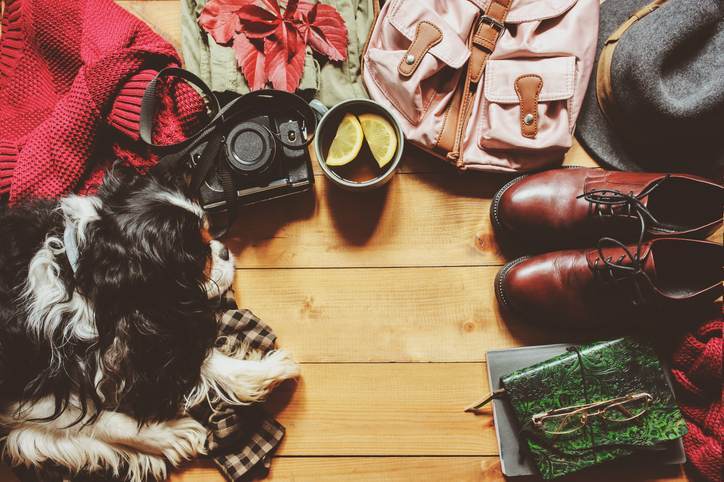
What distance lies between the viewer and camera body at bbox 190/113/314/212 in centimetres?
101

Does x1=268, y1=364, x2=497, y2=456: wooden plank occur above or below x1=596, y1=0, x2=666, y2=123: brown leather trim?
below

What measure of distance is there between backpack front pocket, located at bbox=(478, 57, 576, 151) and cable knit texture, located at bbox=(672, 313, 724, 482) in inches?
17.7

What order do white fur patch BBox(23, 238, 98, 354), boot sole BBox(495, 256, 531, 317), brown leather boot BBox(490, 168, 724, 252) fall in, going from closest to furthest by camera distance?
1. white fur patch BBox(23, 238, 98, 354)
2. brown leather boot BBox(490, 168, 724, 252)
3. boot sole BBox(495, 256, 531, 317)

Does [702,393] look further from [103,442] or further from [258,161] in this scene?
[103,442]

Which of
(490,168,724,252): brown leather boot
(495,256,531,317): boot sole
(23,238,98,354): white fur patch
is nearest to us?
(23,238,98,354): white fur patch

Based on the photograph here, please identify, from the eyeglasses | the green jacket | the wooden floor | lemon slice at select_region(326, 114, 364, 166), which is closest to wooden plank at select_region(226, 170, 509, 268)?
the wooden floor

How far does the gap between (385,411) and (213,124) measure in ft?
2.21

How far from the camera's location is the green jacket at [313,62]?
3.55ft

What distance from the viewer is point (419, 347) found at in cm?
110

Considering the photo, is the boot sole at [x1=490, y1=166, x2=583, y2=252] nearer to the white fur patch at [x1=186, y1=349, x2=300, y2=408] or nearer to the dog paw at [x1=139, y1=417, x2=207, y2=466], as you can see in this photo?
the white fur patch at [x1=186, y1=349, x2=300, y2=408]

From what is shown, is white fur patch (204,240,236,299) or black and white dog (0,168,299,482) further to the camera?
white fur patch (204,240,236,299)

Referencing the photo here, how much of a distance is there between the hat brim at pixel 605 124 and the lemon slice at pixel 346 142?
47 centimetres

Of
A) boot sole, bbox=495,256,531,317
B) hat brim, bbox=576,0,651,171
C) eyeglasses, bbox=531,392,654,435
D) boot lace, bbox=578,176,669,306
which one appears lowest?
eyeglasses, bbox=531,392,654,435

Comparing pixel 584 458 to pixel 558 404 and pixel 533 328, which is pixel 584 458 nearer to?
pixel 558 404
